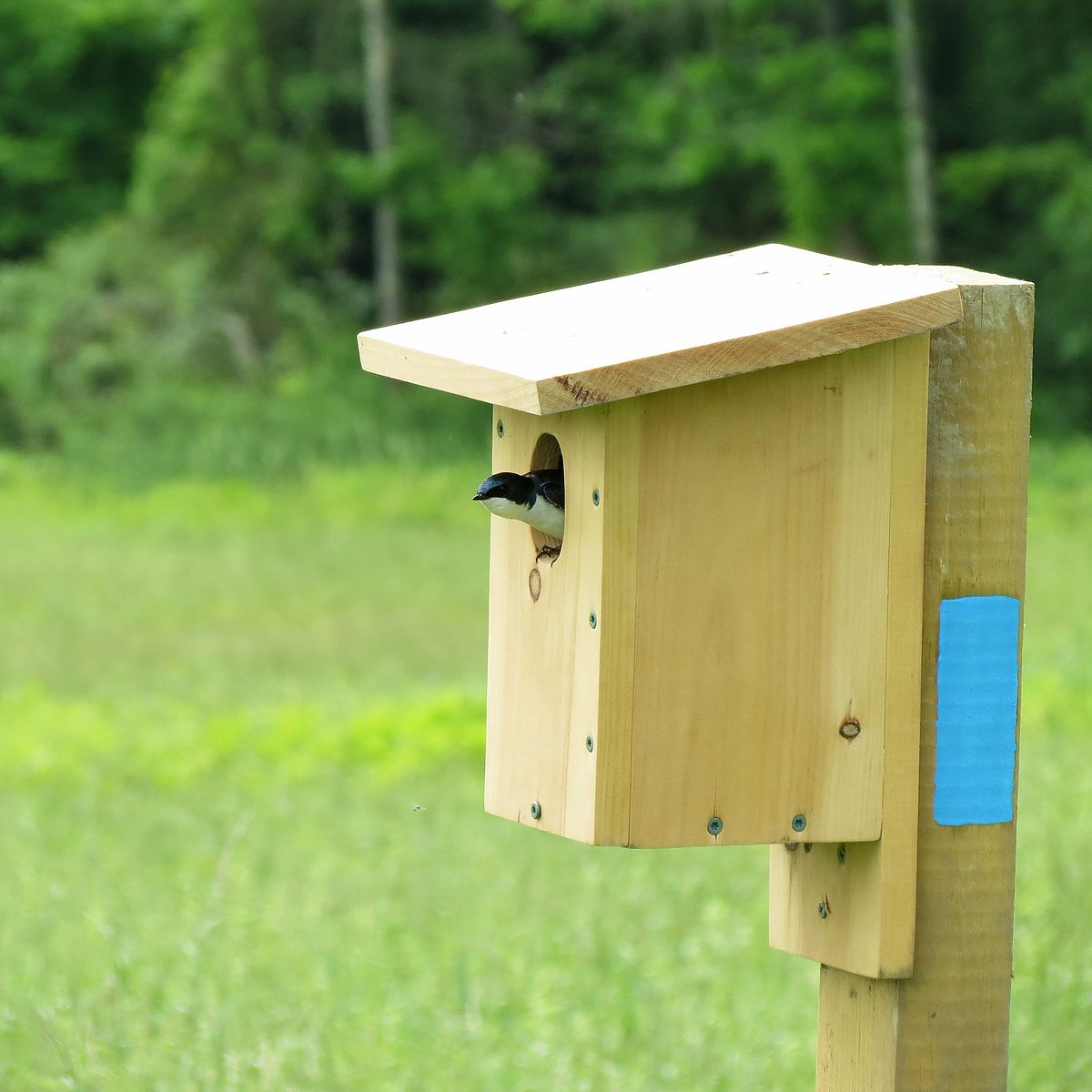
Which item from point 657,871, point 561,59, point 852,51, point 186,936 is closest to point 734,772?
point 186,936

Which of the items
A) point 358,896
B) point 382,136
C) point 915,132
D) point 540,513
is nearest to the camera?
point 540,513

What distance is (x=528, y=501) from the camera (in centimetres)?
202

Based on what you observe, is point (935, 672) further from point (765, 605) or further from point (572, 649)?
point (572, 649)

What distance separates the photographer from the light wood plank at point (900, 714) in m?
1.94

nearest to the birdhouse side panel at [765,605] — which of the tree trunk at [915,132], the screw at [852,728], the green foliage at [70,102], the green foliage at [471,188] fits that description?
the screw at [852,728]

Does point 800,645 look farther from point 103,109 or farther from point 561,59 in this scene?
point 103,109

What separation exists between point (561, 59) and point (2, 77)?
7.41 meters

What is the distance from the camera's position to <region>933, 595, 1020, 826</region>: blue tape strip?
6.51 feet

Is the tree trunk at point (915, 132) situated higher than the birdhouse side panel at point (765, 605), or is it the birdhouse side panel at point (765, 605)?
the tree trunk at point (915, 132)

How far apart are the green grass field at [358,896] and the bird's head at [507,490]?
46.1 inches

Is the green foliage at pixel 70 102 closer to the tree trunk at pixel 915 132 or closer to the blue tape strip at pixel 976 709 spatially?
the tree trunk at pixel 915 132

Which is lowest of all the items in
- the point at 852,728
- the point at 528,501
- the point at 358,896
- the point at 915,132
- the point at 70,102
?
the point at 358,896

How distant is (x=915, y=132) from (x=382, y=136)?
583 centimetres

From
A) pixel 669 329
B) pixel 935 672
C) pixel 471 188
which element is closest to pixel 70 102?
pixel 471 188
